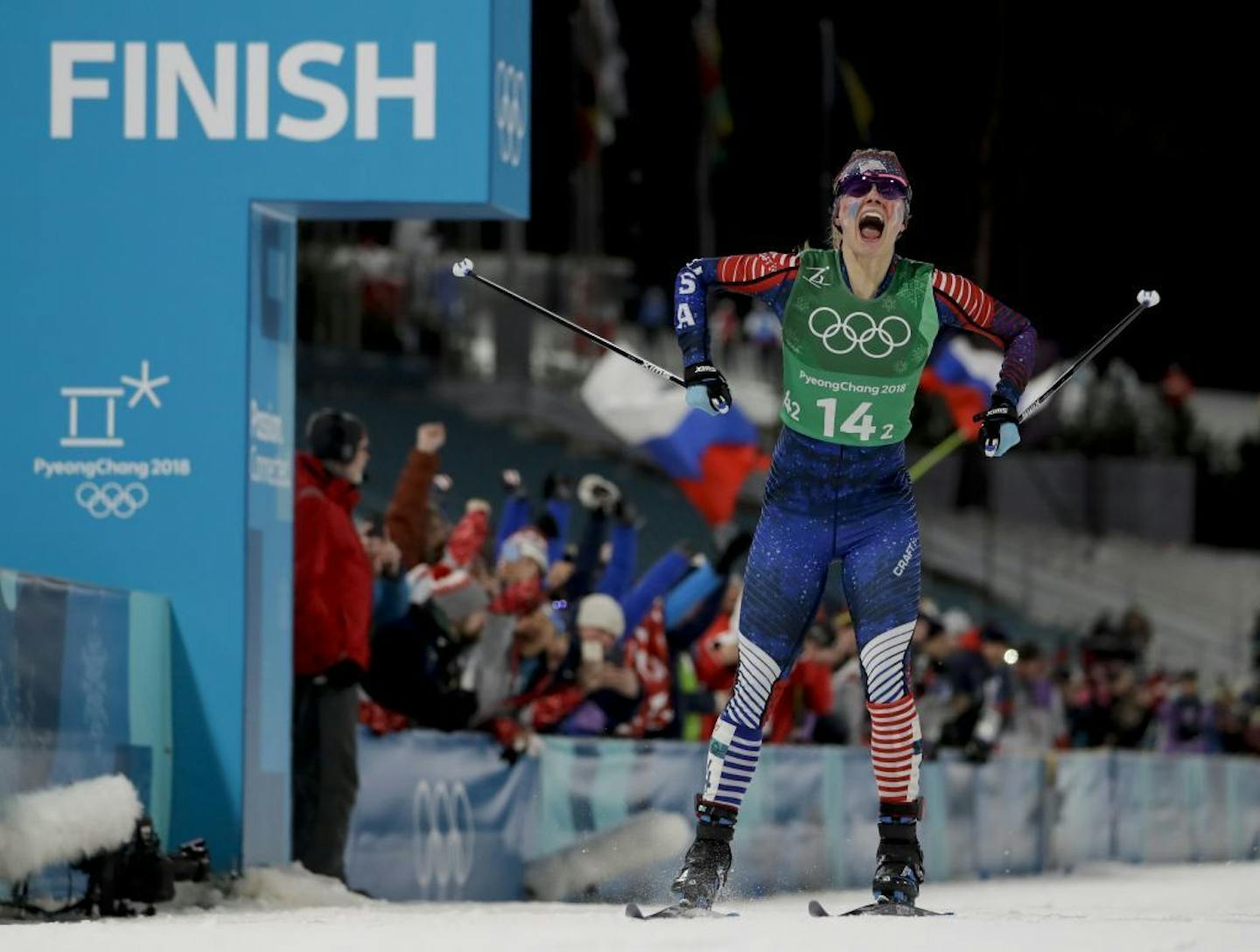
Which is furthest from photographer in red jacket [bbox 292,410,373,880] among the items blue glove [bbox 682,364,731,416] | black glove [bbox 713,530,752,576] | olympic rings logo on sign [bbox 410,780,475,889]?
black glove [bbox 713,530,752,576]

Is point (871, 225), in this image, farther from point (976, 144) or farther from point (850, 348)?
point (976, 144)

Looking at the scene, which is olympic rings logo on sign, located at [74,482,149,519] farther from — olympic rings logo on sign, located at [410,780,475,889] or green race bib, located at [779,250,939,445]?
green race bib, located at [779,250,939,445]

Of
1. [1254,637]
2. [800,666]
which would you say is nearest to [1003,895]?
[800,666]

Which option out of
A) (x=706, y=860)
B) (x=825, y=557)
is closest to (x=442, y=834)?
(x=706, y=860)

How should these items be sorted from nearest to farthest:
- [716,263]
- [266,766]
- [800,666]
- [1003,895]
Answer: [716,263], [266,766], [1003,895], [800,666]

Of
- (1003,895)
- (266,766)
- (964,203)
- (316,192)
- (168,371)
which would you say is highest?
(964,203)

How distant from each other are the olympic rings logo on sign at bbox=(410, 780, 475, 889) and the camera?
2177 millimetres

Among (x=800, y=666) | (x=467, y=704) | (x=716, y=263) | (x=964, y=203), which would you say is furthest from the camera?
(x=964, y=203)

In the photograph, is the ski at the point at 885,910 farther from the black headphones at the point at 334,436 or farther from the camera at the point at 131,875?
the black headphones at the point at 334,436

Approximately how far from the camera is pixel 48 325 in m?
10.5

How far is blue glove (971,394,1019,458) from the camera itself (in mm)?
8438

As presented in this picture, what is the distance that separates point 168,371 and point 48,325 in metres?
0.51

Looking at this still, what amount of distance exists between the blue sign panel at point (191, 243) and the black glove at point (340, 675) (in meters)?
0.49

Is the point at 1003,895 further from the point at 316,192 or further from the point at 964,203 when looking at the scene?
the point at 964,203
